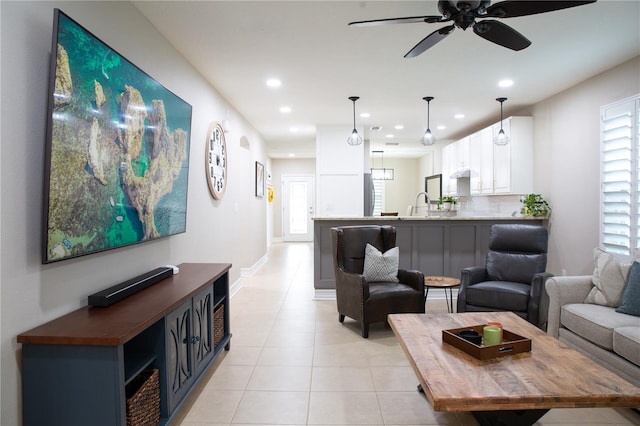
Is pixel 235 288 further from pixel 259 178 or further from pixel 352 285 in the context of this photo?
pixel 259 178

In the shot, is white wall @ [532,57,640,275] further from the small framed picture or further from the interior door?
the interior door

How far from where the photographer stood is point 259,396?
96.0 inches

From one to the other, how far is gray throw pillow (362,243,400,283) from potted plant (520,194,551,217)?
2.35 m

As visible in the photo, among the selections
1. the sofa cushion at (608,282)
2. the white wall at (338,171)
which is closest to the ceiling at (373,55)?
the white wall at (338,171)

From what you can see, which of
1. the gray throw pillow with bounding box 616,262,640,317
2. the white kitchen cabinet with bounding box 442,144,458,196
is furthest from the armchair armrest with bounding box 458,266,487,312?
the white kitchen cabinet with bounding box 442,144,458,196

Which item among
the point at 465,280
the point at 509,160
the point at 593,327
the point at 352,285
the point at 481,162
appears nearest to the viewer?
the point at 593,327

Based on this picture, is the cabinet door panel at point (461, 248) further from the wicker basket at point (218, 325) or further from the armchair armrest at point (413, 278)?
the wicker basket at point (218, 325)

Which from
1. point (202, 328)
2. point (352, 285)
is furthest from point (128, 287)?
point (352, 285)

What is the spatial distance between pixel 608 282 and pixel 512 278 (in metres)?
1.01

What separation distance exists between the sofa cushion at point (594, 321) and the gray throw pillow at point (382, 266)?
4.79ft

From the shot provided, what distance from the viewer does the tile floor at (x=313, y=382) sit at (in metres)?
2.19

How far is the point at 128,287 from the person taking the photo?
221 cm

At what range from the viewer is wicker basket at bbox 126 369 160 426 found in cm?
169

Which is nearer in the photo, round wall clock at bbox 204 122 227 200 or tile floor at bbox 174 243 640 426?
tile floor at bbox 174 243 640 426
